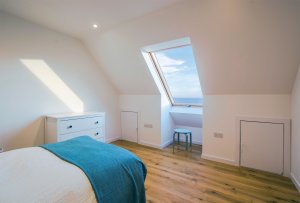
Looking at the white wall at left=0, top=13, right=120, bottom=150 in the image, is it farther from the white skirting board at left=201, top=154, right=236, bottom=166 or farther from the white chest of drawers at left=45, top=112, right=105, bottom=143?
the white skirting board at left=201, top=154, right=236, bottom=166

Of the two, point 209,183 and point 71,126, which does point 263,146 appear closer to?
point 209,183

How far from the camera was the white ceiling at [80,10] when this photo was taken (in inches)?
79.0

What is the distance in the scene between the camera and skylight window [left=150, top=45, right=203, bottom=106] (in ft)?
9.90

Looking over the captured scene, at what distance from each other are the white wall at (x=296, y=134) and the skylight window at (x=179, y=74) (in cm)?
148

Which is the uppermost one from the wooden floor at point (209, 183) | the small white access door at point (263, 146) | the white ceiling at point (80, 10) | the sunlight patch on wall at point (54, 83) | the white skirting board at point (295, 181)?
the white ceiling at point (80, 10)

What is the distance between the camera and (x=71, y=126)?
262 cm

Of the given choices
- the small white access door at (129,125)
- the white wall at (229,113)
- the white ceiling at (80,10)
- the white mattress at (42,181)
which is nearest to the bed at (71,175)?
the white mattress at (42,181)

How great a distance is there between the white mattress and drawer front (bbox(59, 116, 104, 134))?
1.19 metres

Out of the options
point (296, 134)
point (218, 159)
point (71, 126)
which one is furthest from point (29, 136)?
point (296, 134)

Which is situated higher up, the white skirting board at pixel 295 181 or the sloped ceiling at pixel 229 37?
the sloped ceiling at pixel 229 37

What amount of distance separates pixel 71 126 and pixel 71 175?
172cm

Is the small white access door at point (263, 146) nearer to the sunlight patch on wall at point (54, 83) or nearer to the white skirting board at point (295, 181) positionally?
the white skirting board at point (295, 181)

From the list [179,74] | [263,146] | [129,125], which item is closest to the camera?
[263,146]

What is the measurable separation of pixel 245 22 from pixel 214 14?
37 cm
